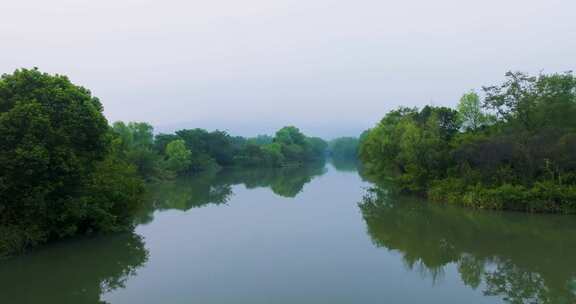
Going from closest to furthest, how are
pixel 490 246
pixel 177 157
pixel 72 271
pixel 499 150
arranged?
pixel 72 271 → pixel 490 246 → pixel 499 150 → pixel 177 157

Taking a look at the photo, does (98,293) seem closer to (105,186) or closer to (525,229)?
(105,186)

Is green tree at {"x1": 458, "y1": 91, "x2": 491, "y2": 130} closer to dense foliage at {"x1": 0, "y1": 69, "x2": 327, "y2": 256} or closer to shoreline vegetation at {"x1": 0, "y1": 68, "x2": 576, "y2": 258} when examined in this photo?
shoreline vegetation at {"x1": 0, "y1": 68, "x2": 576, "y2": 258}

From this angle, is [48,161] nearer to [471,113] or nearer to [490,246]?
[490,246]

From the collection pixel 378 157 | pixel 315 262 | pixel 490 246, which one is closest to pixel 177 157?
pixel 378 157

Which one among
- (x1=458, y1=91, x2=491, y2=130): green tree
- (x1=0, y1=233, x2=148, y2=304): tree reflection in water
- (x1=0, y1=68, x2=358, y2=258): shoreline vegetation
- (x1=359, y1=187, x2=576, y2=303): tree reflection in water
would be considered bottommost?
(x1=0, y1=233, x2=148, y2=304): tree reflection in water

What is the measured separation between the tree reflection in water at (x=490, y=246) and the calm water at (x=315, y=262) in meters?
0.04

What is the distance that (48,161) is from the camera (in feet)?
39.1

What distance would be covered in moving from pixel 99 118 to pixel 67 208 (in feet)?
10.0

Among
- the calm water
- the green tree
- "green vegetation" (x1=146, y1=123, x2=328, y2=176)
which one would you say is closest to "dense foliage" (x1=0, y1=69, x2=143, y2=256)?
the calm water

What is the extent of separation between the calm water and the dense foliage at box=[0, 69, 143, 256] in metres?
0.80

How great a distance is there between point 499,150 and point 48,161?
744 inches

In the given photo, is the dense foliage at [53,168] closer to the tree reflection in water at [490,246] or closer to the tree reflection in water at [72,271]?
the tree reflection in water at [72,271]

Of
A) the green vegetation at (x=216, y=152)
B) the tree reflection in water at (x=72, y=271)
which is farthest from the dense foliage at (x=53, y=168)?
the green vegetation at (x=216, y=152)

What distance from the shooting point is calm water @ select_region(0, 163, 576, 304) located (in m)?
9.74
